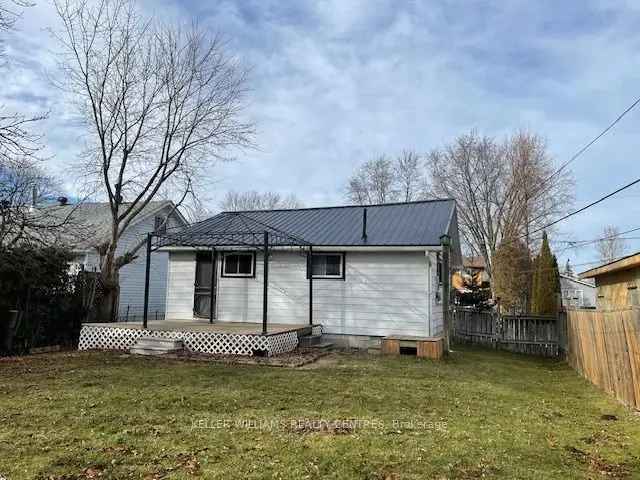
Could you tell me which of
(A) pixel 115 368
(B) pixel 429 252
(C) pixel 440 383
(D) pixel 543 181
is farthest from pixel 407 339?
(D) pixel 543 181

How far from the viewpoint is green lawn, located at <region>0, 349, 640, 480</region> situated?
13.1 ft

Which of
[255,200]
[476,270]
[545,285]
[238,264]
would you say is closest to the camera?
[238,264]

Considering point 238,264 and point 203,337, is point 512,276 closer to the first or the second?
point 238,264

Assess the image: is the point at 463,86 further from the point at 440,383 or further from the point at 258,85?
the point at 440,383

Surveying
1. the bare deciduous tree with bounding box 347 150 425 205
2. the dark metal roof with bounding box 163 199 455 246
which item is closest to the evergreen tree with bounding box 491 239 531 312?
the bare deciduous tree with bounding box 347 150 425 205

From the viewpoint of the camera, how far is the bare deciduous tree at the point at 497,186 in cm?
2591

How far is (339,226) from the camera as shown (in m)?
14.1

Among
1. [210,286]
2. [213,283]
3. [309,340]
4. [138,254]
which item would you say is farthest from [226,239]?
[138,254]

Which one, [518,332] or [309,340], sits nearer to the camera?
[309,340]

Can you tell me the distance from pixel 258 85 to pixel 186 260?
6601 millimetres

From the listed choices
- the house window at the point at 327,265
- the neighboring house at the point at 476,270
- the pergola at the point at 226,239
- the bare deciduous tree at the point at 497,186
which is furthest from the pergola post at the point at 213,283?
the bare deciduous tree at the point at 497,186

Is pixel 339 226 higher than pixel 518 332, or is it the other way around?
pixel 339 226

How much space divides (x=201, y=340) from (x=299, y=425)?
610cm

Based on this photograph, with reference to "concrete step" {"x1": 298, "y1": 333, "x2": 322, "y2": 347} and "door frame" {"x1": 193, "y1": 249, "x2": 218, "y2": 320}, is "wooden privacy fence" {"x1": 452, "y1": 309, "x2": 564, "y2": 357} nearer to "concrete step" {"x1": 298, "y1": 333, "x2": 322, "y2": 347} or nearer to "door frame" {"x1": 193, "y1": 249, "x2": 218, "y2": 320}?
"concrete step" {"x1": 298, "y1": 333, "x2": 322, "y2": 347}
